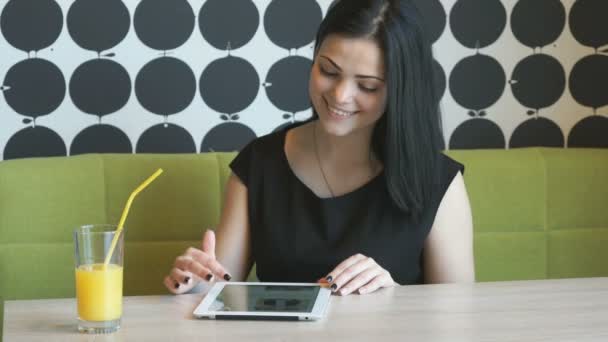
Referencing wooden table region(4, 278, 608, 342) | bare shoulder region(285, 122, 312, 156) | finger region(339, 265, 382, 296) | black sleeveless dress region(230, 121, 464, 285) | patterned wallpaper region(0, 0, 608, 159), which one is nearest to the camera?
wooden table region(4, 278, 608, 342)

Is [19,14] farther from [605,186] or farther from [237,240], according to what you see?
[605,186]

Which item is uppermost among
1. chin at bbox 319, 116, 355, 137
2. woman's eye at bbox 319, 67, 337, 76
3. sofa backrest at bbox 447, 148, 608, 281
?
woman's eye at bbox 319, 67, 337, 76

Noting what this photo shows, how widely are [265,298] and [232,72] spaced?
91 centimetres

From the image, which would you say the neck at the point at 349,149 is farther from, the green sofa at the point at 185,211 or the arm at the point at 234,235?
the green sofa at the point at 185,211

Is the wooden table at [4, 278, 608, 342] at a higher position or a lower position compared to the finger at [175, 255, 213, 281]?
lower

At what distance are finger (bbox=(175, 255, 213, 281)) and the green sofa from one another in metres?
0.51

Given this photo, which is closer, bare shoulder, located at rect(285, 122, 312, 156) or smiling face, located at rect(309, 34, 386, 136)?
smiling face, located at rect(309, 34, 386, 136)

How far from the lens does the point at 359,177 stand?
1.78 m

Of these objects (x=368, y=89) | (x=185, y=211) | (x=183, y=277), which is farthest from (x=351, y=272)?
(x=185, y=211)

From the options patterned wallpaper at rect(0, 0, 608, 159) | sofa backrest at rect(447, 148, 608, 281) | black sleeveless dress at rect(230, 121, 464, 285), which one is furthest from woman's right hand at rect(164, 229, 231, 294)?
sofa backrest at rect(447, 148, 608, 281)

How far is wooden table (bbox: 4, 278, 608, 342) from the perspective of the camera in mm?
1186

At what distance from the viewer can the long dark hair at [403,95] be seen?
1631 mm

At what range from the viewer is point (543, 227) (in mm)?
2121

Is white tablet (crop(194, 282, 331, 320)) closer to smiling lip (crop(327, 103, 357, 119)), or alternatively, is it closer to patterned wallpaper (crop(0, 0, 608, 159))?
smiling lip (crop(327, 103, 357, 119))
